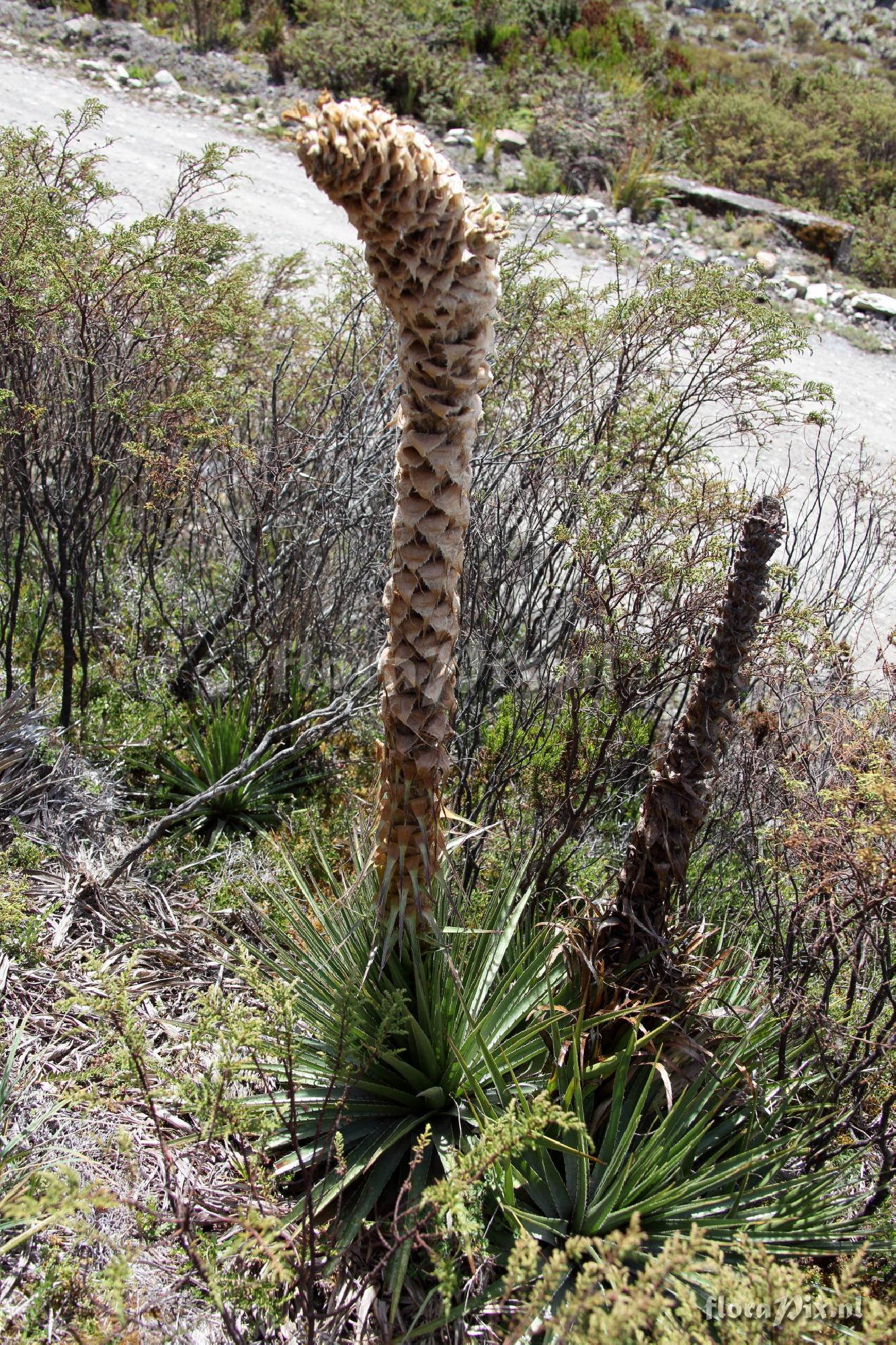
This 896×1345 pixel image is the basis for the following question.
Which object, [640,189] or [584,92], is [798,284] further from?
[584,92]

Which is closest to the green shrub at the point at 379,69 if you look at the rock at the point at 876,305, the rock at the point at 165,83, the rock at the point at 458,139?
the rock at the point at 458,139

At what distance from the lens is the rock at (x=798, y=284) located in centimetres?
1435

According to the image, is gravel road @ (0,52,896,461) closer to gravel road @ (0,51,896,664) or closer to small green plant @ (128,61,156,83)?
gravel road @ (0,51,896,664)

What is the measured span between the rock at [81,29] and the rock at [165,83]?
7.00 ft

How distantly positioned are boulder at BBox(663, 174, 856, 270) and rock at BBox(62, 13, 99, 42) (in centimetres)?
1079

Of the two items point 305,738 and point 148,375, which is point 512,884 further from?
point 148,375

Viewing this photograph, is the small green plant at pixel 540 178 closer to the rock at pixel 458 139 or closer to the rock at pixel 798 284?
the rock at pixel 458 139

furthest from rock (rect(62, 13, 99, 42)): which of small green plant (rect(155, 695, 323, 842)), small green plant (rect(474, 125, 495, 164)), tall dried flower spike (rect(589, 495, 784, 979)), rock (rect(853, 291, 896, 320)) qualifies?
tall dried flower spike (rect(589, 495, 784, 979))

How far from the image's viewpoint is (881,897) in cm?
275

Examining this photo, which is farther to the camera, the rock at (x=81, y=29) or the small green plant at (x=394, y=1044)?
the rock at (x=81, y=29)

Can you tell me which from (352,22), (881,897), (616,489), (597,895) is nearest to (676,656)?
(616,489)

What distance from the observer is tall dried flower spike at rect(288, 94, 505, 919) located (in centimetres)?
186

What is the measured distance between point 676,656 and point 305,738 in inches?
82.6

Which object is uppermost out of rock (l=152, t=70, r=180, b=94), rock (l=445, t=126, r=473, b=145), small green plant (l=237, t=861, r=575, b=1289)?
rock (l=152, t=70, r=180, b=94)
